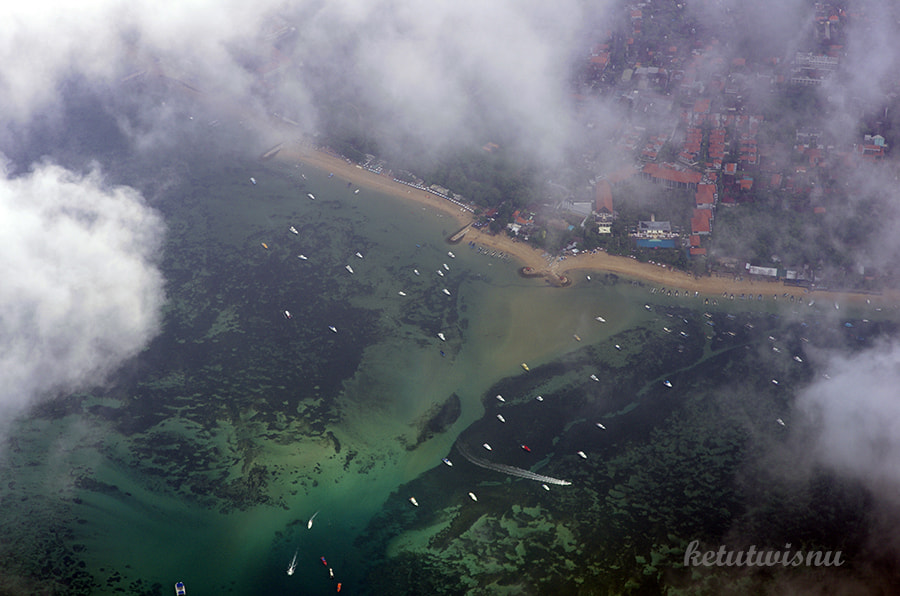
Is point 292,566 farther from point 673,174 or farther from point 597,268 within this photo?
point 673,174

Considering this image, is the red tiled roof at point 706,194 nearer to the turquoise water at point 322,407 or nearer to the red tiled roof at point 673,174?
the red tiled roof at point 673,174

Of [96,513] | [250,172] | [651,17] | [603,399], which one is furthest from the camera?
[651,17]

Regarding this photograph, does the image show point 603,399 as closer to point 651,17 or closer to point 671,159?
point 671,159

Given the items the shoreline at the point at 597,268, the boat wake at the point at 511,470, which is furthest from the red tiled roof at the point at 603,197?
the boat wake at the point at 511,470

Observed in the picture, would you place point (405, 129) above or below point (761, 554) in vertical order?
above

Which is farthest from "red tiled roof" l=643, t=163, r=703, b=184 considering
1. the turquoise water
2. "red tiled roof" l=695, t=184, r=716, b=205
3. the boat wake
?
the boat wake

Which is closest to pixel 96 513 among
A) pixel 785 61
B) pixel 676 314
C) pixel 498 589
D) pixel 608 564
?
pixel 498 589
